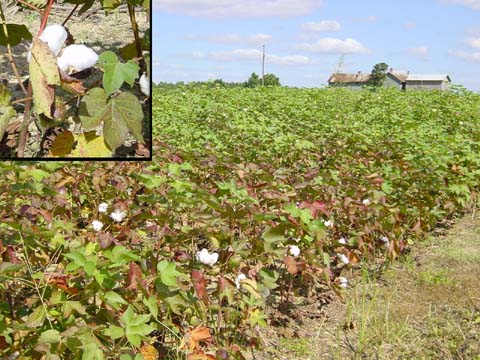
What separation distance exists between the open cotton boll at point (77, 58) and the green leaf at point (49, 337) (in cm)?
92

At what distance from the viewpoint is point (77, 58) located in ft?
1.99

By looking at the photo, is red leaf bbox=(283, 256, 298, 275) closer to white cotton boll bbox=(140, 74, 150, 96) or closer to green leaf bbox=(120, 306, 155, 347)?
green leaf bbox=(120, 306, 155, 347)

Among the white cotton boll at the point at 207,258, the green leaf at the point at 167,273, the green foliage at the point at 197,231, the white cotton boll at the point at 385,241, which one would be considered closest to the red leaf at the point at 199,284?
the green foliage at the point at 197,231

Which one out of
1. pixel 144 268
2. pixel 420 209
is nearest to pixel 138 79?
pixel 144 268

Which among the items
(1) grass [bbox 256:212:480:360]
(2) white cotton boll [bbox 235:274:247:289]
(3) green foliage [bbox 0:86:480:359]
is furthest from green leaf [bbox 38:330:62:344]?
(1) grass [bbox 256:212:480:360]

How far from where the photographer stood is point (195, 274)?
1.77 metres

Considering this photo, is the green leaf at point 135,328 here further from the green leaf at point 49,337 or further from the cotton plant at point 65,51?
the cotton plant at point 65,51

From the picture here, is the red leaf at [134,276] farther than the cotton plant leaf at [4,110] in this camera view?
Yes

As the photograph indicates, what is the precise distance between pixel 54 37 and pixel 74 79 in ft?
0.14

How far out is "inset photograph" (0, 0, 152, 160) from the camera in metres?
0.58

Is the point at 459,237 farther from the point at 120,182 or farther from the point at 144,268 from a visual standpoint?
the point at 144,268

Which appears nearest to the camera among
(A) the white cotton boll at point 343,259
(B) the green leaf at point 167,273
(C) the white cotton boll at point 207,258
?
(B) the green leaf at point 167,273

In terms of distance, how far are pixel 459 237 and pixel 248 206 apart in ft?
7.25

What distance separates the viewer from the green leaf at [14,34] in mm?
580
